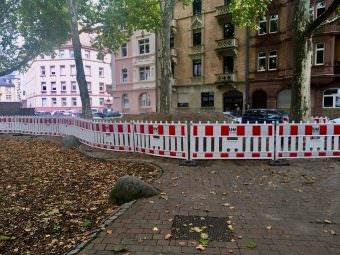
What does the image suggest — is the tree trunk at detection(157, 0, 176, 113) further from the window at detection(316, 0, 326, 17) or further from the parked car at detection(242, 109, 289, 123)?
the window at detection(316, 0, 326, 17)

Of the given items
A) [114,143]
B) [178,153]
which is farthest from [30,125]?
[178,153]

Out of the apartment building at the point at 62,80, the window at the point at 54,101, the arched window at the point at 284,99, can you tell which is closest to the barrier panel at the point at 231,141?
the arched window at the point at 284,99

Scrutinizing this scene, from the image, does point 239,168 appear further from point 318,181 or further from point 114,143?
point 114,143

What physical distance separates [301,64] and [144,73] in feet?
97.9

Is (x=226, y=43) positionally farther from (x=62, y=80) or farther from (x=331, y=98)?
(x=62, y=80)

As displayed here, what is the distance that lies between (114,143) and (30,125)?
10.2 meters

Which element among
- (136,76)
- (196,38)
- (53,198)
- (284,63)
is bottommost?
(53,198)

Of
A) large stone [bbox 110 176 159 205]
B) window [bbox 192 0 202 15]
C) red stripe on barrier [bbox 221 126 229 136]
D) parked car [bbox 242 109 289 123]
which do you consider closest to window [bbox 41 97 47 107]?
window [bbox 192 0 202 15]

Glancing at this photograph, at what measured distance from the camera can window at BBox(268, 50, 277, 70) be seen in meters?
29.5

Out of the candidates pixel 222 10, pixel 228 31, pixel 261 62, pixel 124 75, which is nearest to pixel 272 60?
pixel 261 62

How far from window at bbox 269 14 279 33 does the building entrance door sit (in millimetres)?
7171

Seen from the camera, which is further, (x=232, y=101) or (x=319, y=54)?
(x=232, y=101)

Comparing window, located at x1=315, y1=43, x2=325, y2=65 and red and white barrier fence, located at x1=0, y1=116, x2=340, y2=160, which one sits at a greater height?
window, located at x1=315, y1=43, x2=325, y2=65

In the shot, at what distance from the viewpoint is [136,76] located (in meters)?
39.2
